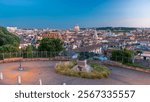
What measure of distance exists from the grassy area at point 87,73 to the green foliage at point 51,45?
1280 mm

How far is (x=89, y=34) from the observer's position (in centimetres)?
452

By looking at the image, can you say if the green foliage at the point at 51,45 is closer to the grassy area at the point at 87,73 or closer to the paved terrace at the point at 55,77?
the paved terrace at the point at 55,77

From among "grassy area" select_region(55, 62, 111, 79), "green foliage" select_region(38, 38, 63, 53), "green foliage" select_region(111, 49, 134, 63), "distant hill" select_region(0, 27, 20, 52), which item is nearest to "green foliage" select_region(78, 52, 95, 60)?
"grassy area" select_region(55, 62, 111, 79)

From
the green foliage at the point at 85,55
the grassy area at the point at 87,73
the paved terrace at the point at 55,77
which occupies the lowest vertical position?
the paved terrace at the point at 55,77

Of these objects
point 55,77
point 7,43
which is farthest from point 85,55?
point 7,43

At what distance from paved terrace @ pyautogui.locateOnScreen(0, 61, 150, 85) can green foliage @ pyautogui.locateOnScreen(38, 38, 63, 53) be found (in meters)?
1.04

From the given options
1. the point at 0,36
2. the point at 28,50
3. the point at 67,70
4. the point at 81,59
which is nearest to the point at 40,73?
the point at 67,70

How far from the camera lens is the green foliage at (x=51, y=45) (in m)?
5.23

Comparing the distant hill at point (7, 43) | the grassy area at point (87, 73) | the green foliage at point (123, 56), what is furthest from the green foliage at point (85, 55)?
the distant hill at point (7, 43)

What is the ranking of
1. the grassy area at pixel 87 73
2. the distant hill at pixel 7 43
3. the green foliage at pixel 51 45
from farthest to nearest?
1. the green foliage at pixel 51 45
2. the distant hill at pixel 7 43
3. the grassy area at pixel 87 73

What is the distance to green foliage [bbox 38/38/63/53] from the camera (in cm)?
523

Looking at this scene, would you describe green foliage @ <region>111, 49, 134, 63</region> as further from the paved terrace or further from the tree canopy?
the tree canopy

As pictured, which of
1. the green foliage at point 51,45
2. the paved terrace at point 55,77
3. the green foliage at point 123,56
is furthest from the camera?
the green foliage at point 51,45

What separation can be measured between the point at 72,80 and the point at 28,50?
2035 millimetres
